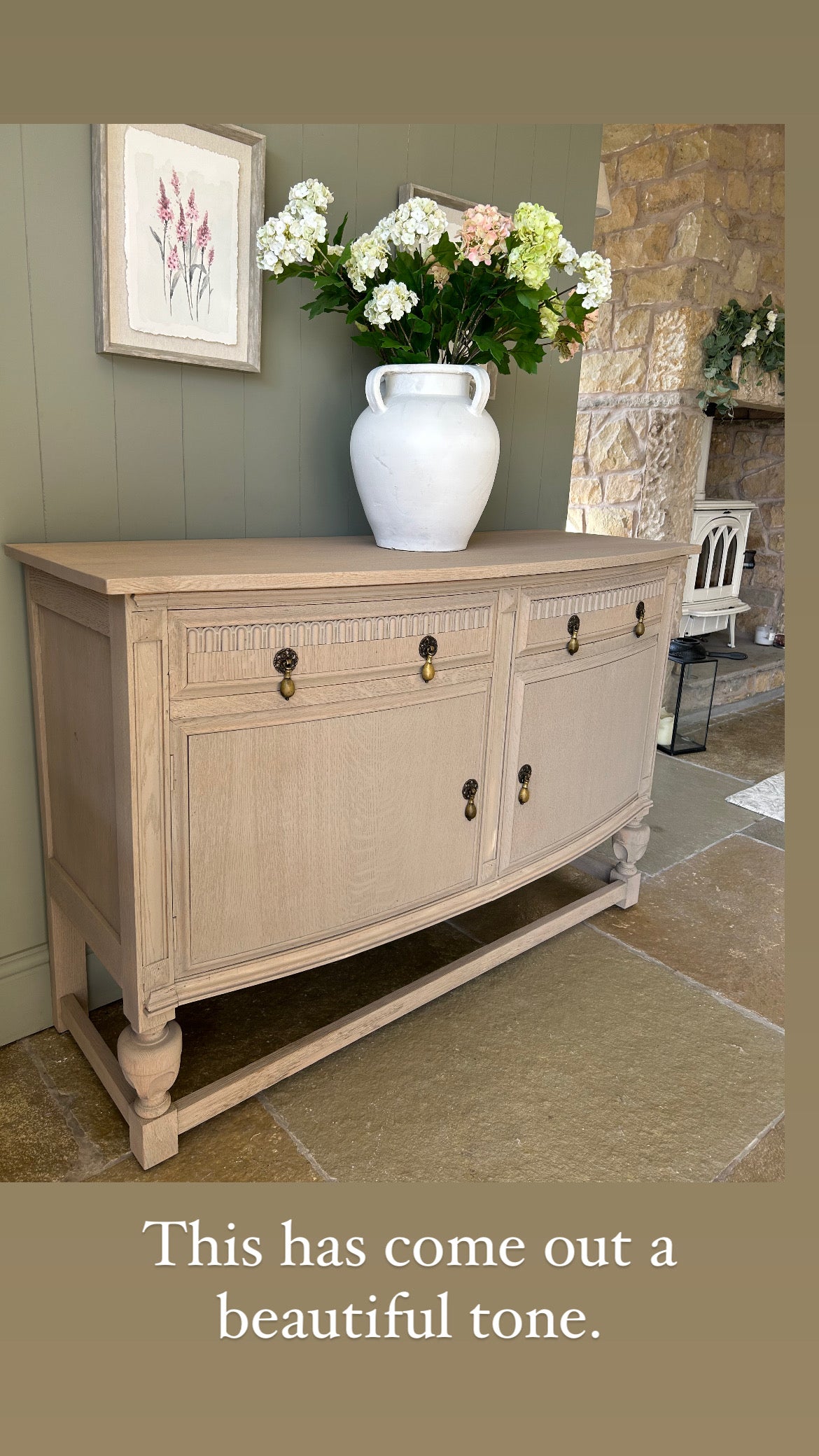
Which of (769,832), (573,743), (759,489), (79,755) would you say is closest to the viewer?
(79,755)

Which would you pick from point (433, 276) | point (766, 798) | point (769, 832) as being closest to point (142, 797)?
point (433, 276)

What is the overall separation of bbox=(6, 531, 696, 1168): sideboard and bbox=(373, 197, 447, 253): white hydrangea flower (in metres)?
0.52

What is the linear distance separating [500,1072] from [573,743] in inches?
25.5

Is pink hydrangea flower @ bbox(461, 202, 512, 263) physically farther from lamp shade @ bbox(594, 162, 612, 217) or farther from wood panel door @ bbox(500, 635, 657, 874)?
lamp shade @ bbox(594, 162, 612, 217)

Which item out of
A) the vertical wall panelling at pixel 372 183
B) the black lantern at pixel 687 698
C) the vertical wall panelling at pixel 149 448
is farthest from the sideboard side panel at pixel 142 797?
the black lantern at pixel 687 698

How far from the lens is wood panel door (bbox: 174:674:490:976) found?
1282 millimetres

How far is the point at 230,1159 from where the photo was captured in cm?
140

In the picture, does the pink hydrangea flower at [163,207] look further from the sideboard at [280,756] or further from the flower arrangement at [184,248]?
the sideboard at [280,756]

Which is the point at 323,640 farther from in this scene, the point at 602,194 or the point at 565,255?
the point at 602,194

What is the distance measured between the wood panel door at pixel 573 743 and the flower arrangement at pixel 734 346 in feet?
7.16

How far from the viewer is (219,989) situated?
4.48ft

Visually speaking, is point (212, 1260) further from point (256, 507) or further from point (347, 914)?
point (256, 507)

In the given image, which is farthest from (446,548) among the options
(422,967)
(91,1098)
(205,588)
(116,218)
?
(91,1098)

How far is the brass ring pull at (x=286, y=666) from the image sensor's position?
4.20 ft
